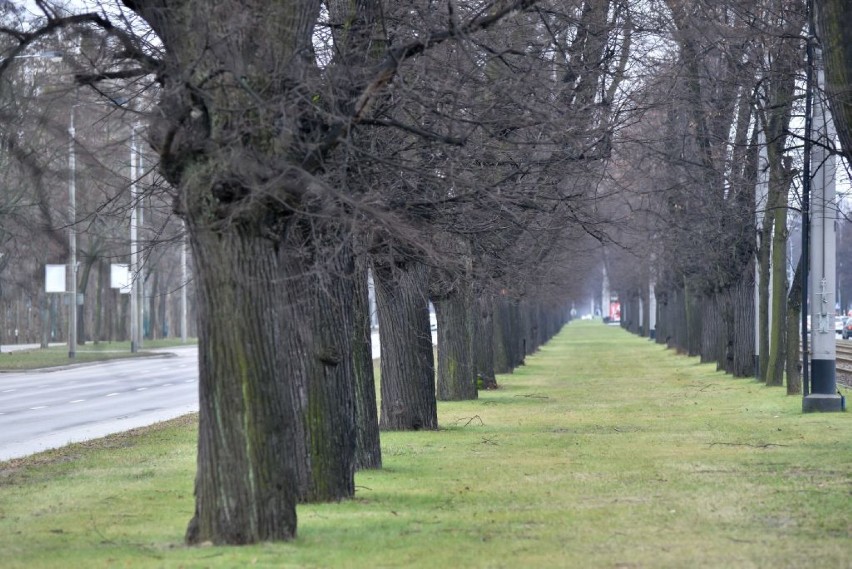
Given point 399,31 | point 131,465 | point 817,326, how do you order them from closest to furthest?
point 399,31 → point 131,465 → point 817,326

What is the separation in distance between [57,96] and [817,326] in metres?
16.8

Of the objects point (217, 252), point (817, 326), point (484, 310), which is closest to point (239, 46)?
point (217, 252)

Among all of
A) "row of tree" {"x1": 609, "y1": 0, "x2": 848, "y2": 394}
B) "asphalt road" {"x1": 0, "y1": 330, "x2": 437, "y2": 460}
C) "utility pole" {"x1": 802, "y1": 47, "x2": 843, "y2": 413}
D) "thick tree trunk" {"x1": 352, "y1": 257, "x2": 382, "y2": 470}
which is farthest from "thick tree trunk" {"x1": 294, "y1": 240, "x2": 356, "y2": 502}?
"utility pole" {"x1": 802, "y1": 47, "x2": 843, "y2": 413}

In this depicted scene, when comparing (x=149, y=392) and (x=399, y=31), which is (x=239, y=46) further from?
(x=149, y=392)

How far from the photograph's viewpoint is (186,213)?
10.3m

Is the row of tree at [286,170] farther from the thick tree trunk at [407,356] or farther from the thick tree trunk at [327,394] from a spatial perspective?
the thick tree trunk at [407,356]

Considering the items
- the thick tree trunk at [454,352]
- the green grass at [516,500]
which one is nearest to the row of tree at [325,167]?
the green grass at [516,500]

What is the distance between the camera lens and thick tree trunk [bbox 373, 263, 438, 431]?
840 inches

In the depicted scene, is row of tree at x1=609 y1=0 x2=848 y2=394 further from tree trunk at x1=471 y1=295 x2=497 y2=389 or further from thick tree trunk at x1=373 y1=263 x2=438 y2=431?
tree trunk at x1=471 y1=295 x2=497 y2=389

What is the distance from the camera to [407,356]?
21.6 metres

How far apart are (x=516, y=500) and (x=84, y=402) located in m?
20.3

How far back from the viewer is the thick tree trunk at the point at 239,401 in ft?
33.2

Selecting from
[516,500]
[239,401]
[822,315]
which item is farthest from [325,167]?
[822,315]

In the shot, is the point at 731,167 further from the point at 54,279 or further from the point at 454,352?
the point at 54,279
